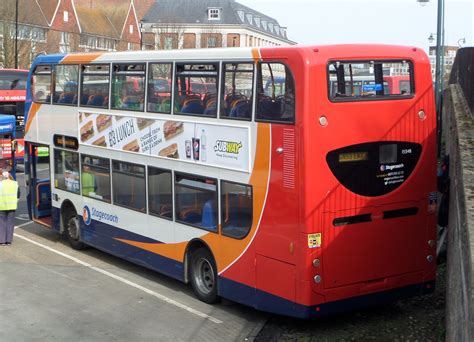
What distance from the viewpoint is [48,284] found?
1058 centimetres

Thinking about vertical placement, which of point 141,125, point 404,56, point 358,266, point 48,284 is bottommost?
point 48,284

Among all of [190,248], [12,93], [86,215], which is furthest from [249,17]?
[190,248]

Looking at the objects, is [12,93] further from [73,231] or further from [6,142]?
[73,231]

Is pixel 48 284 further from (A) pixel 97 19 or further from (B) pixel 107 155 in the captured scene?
(A) pixel 97 19

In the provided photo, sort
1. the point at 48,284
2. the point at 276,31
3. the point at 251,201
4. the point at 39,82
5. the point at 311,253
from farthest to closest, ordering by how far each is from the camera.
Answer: the point at 276,31 → the point at 39,82 → the point at 48,284 → the point at 251,201 → the point at 311,253

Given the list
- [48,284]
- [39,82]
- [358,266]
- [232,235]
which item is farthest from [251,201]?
[39,82]

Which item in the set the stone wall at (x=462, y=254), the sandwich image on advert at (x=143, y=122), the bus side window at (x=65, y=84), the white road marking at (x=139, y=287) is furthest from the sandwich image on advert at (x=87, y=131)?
the stone wall at (x=462, y=254)

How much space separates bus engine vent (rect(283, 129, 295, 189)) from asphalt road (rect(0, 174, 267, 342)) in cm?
210

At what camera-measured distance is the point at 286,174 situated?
790 centimetres

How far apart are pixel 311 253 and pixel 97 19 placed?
77.9 meters

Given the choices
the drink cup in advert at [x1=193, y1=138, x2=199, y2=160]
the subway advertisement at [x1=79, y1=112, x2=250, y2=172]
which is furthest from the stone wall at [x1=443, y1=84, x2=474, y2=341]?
the drink cup in advert at [x1=193, y1=138, x2=199, y2=160]

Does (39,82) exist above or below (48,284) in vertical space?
above

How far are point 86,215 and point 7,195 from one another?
6.12ft

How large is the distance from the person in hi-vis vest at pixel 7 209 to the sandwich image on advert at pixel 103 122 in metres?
2.74
